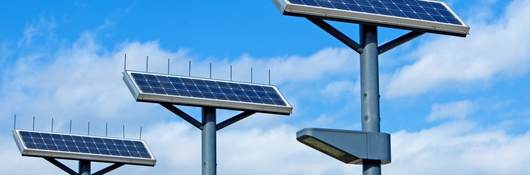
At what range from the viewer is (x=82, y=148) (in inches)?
2072

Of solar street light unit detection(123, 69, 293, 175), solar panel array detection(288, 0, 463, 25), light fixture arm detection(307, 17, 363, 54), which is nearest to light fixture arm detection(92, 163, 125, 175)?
solar street light unit detection(123, 69, 293, 175)

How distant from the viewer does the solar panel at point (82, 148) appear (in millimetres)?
A: 50844

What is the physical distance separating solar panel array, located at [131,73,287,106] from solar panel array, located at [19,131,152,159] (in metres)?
10.2

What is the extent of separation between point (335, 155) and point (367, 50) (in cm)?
191

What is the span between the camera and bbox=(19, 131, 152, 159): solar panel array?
51312 mm

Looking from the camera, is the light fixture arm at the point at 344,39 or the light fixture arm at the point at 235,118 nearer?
the light fixture arm at the point at 344,39

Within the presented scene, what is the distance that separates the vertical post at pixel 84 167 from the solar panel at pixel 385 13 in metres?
28.7

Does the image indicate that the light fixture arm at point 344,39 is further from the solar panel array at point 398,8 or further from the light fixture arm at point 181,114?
the light fixture arm at point 181,114

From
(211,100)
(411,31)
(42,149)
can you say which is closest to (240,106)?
(211,100)

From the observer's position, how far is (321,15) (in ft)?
76.9

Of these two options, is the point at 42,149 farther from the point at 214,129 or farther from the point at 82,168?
the point at 214,129

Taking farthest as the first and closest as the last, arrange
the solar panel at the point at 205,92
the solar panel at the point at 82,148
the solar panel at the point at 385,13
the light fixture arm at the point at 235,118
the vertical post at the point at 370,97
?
the solar panel at the point at 82,148, the light fixture arm at the point at 235,118, the solar panel at the point at 205,92, the solar panel at the point at 385,13, the vertical post at the point at 370,97

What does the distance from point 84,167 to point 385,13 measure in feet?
99.7

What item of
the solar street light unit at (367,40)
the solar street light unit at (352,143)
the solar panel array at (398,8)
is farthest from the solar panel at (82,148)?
the solar street light unit at (352,143)
